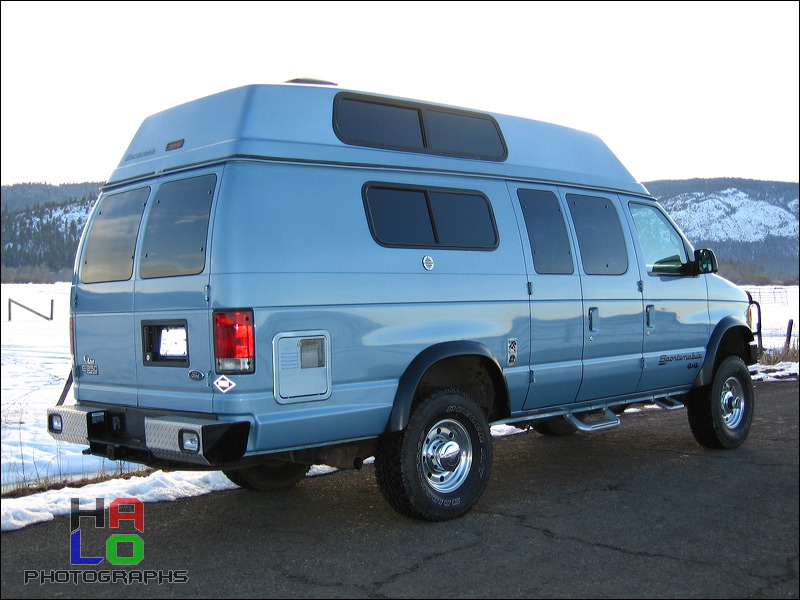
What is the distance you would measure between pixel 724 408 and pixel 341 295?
4.78 meters

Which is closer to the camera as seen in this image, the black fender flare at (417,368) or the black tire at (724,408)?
the black fender flare at (417,368)

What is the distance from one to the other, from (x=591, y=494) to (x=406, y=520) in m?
1.55

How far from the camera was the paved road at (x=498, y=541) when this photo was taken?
4.23 metres

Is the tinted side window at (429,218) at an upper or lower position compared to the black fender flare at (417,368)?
upper

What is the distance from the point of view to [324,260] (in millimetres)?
5027

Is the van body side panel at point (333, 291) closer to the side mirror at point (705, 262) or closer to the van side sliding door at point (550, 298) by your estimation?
the van side sliding door at point (550, 298)

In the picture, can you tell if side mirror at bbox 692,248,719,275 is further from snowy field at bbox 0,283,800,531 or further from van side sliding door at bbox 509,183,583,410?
snowy field at bbox 0,283,800,531

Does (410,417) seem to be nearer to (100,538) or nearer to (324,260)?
(324,260)

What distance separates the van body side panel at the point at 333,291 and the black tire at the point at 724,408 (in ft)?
9.89

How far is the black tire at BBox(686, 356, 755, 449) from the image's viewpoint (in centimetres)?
786

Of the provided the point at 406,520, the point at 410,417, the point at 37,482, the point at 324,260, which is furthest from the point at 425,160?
the point at 37,482

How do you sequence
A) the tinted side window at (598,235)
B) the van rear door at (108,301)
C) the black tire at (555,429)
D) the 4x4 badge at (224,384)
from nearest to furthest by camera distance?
the 4x4 badge at (224,384) → the van rear door at (108,301) → the tinted side window at (598,235) → the black tire at (555,429)

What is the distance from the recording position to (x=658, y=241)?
305 inches

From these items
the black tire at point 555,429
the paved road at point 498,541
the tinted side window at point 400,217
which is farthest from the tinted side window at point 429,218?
the black tire at point 555,429
